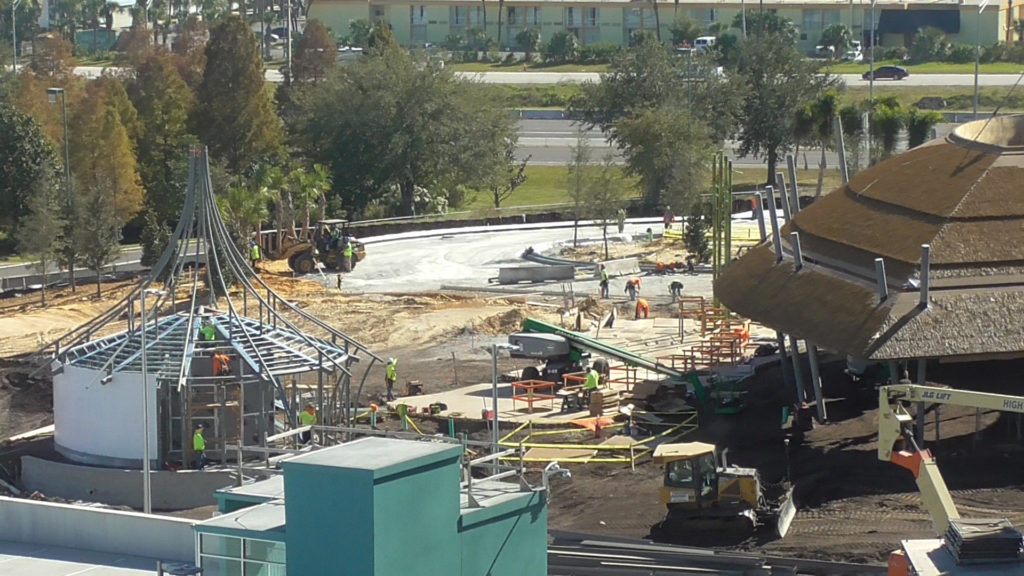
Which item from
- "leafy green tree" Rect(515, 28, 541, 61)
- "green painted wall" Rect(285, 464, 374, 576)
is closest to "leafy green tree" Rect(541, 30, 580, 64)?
"leafy green tree" Rect(515, 28, 541, 61)

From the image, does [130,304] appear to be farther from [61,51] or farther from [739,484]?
[61,51]

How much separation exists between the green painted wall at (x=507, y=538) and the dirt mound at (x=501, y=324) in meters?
40.8

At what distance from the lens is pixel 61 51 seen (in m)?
120

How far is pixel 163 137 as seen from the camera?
313ft

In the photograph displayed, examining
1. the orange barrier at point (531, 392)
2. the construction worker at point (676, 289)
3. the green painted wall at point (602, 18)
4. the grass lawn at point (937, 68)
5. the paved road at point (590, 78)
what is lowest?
the orange barrier at point (531, 392)

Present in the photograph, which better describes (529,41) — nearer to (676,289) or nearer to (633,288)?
(633,288)

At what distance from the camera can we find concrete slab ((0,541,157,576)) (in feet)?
73.3

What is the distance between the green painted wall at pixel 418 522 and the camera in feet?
62.7

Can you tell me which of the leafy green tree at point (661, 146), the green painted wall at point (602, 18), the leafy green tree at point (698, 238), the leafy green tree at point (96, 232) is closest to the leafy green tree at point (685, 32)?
the green painted wall at point (602, 18)

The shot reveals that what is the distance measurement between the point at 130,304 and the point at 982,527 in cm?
2490

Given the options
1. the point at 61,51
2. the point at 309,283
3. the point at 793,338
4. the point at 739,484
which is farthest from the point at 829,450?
the point at 61,51

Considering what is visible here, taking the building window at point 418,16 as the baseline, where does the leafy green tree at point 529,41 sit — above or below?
below

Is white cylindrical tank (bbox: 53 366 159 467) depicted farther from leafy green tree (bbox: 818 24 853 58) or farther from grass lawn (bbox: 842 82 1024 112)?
leafy green tree (bbox: 818 24 853 58)

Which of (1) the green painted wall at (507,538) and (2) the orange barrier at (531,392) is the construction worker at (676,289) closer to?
(2) the orange barrier at (531,392)
